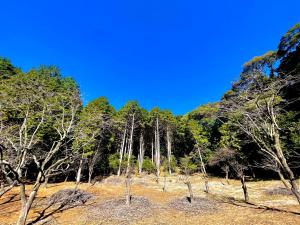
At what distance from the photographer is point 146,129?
35438mm

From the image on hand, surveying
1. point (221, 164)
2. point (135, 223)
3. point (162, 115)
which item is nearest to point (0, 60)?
point (162, 115)

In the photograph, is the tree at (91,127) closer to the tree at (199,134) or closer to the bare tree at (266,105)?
the bare tree at (266,105)

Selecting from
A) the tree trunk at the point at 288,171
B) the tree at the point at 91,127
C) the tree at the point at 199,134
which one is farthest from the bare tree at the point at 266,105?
the tree at the point at 199,134

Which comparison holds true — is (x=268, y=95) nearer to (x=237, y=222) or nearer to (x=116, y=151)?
(x=237, y=222)

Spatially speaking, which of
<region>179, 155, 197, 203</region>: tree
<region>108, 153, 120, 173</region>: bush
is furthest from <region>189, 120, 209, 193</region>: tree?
<region>108, 153, 120, 173</region>: bush

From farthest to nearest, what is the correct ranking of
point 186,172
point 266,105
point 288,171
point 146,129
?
point 146,129
point 186,172
point 266,105
point 288,171

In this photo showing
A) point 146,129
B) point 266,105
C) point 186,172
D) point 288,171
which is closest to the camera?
point 288,171

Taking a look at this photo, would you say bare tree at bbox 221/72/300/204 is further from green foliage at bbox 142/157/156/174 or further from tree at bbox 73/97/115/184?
green foliage at bbox 142/157/156/174

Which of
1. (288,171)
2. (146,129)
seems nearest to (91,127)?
(288,171)

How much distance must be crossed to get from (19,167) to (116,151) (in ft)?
87.1

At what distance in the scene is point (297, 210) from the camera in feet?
29.8

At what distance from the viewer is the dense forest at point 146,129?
814cm

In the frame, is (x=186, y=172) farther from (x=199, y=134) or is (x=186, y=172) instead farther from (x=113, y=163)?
(x=199, y=134)

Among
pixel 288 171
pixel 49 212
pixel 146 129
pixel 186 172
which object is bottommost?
pixel 49 212
